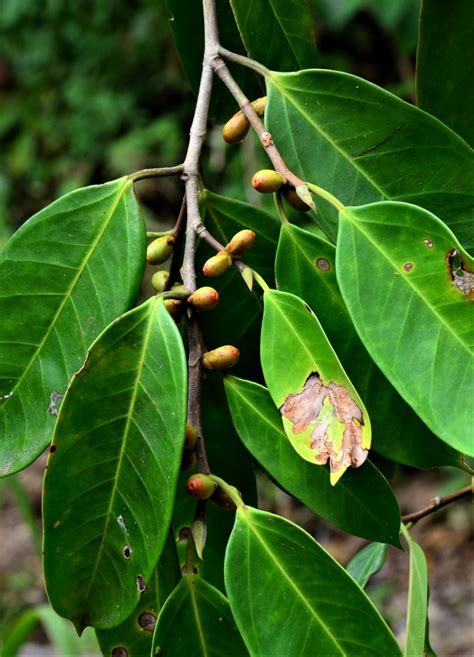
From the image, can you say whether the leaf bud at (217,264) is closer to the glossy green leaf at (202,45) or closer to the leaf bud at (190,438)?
the leaf bud at (190,438)

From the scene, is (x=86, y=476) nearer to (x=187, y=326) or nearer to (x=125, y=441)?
(x=125, y=441)

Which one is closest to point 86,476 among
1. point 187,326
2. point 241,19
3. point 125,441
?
point 125,441

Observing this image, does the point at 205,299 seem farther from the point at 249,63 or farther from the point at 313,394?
the point at 249,63

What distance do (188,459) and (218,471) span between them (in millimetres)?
111

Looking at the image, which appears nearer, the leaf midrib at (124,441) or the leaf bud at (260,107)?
the leaf midrib at (124,441)

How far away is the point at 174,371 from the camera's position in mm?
592

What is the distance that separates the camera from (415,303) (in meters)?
0.60

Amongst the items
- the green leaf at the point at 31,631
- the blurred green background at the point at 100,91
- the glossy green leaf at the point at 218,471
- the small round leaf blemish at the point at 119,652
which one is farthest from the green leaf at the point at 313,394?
the blurred green background at the point at 100,91

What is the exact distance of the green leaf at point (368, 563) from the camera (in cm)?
91

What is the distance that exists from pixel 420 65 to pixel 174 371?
1.29 ft

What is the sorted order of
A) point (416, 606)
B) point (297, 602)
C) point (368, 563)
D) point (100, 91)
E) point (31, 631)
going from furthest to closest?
1. point (100, 91)
2. point (31, 631)
3. point (368, 563)
4. point (416, 606)
5. point (297, 602)

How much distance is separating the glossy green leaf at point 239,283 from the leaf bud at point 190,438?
13cm

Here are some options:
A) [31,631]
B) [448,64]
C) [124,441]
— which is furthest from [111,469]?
[31,631]

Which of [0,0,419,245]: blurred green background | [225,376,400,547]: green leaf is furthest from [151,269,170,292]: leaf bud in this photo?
[0,0,419,245]: blurred green background
